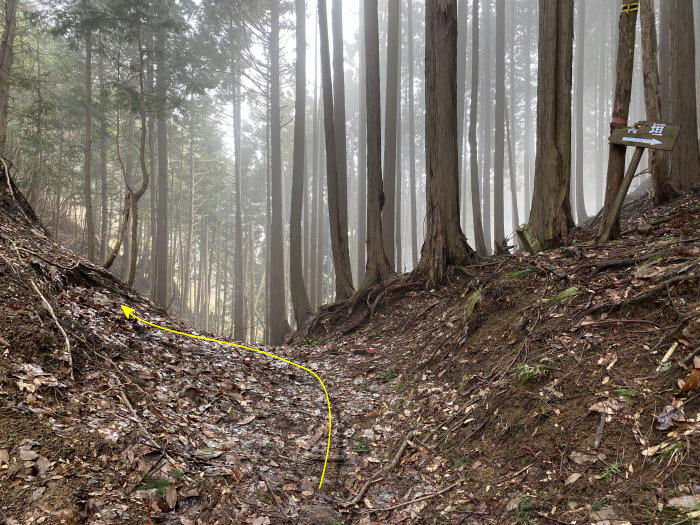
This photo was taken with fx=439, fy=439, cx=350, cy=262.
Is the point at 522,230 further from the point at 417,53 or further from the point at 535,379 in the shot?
the point at 417,53

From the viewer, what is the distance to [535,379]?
3943 mm

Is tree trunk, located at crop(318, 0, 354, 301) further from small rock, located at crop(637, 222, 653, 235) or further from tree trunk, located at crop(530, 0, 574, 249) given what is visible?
small rock, located at crop(637, 222, 653, 235)

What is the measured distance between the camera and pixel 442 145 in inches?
313

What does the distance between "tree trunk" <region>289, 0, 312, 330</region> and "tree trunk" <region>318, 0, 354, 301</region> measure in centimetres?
173

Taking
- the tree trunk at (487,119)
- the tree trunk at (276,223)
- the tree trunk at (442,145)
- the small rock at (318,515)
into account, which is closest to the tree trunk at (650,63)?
the tree trunk at (442,145)

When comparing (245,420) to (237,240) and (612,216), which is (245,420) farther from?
(237,240)

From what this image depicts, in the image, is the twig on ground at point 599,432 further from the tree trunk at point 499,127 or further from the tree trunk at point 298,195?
the tree trunk at point 499,127

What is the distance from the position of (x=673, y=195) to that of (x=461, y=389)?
5.10 meters

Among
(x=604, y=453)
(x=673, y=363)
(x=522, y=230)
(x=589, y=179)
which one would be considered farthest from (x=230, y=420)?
(x=589, y=179)

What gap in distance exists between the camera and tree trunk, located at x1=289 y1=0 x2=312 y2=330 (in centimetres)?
1203

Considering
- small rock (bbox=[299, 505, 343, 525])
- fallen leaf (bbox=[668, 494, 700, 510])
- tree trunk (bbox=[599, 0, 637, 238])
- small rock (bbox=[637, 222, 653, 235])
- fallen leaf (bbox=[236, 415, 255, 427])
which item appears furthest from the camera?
small rock (bbox=[637, 222, 653, 235])

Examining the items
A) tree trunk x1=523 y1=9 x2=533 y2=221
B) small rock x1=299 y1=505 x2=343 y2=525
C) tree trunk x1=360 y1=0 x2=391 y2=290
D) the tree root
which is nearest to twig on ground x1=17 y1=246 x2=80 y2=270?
small rock x1=299 y1=505 x2=343 y2=525

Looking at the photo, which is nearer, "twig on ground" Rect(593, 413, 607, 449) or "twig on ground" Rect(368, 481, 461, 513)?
"twig on ground" Rect(593, 413, 607, 449)

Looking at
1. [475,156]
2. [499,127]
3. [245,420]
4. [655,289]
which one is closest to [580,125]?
[499,127]
